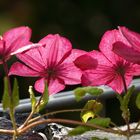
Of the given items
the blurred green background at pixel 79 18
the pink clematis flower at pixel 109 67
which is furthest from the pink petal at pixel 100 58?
the blurred green background at pixel 79 18

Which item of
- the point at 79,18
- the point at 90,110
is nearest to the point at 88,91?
the point at 90,110

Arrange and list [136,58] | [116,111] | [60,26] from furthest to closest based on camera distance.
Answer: [60,26] → [116,111] → [136,58]

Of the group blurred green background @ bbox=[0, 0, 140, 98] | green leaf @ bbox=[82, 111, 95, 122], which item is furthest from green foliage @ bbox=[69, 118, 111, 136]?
blurred green background @ bbox=[0, 0, 140, 98]

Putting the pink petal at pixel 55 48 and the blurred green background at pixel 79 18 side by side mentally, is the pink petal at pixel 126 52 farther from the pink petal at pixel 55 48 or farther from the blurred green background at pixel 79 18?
the blurred green background at pixel 79 18

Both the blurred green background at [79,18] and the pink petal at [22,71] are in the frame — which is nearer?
the pink petal at [22,71]

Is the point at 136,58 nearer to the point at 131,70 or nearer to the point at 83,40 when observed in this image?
the point at 131,70

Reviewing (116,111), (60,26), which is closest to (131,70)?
(116,111)

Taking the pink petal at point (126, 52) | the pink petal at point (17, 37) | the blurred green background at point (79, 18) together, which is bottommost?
the blurred green background at point (79, 18)
